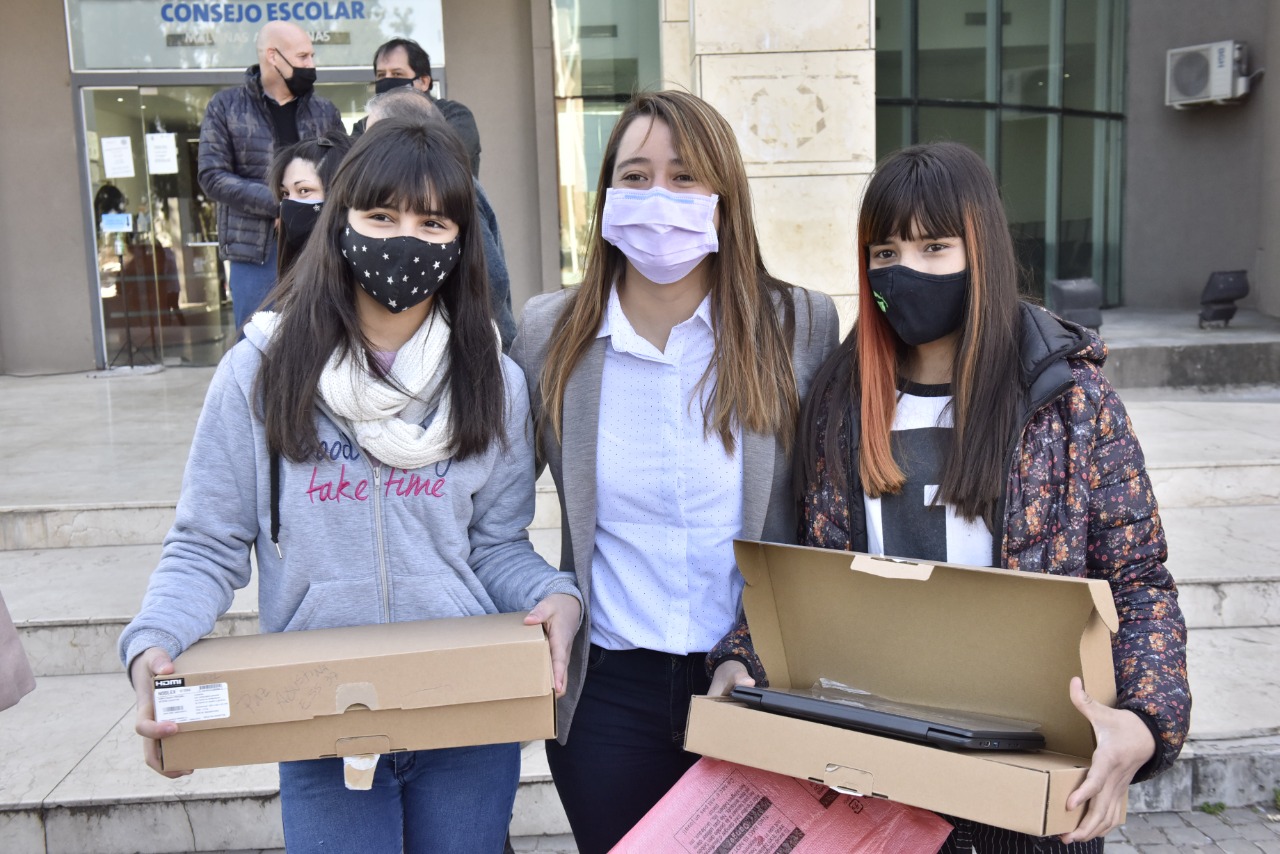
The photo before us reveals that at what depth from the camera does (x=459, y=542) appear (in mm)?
1857

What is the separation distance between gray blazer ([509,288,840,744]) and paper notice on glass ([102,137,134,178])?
8.26 m

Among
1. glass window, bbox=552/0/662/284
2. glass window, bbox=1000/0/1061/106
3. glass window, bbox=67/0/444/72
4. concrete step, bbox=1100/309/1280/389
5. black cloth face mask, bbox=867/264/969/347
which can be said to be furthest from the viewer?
glass window, bbox=1000/0/1061/106

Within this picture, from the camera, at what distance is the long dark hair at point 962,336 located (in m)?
1.74

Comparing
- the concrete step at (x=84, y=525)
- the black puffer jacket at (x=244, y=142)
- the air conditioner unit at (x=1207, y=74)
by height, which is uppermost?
the air conditioner unit at (x=1207, y=74)

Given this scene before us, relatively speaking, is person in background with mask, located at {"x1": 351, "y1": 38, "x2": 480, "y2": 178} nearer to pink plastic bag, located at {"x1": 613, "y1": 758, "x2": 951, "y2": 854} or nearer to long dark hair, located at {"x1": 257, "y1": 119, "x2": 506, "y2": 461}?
long dark hair, located at {"x1": 257, "y1": 119, "x2": 506, "y2": 461}

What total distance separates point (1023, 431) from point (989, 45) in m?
12.0

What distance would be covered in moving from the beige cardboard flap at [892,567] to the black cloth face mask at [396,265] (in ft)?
2.90

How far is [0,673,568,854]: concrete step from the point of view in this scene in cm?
314

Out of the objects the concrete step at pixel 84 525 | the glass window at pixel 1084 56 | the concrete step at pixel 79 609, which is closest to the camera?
the concrete step at pixel 79 609

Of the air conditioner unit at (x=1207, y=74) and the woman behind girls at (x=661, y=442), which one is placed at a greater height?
the air conditioner unit at (x=1207, y=74)

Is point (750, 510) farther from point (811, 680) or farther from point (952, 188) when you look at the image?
point (952, 188)

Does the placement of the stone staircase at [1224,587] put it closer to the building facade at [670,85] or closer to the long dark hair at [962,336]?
the building facade at [670,85]

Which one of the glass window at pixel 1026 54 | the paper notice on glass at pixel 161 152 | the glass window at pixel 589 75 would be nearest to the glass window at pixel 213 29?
the paper notice on glass at pixel 161 152

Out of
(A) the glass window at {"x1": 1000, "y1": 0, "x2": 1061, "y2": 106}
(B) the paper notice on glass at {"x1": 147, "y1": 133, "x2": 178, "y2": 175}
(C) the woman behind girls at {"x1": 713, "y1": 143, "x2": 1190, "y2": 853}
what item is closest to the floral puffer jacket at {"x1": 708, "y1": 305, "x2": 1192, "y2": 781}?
(C) the woman behind girls at {"x1": 713, "y1": 143, "x2": 1190, "y2": 853}
